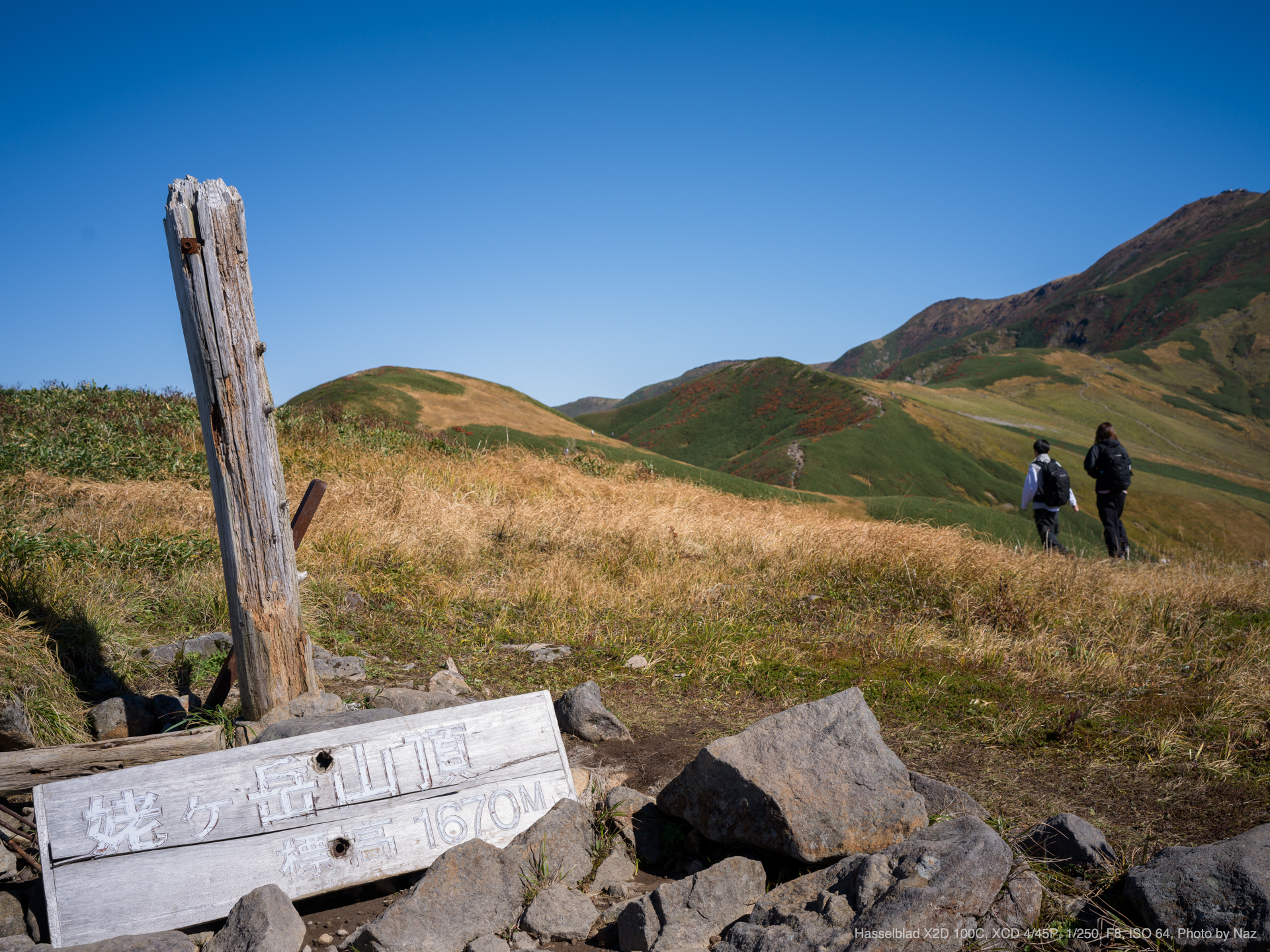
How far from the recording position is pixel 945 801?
3.32 m

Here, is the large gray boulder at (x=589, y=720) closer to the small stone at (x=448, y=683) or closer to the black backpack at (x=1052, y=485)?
the small stone at (x=448, y=683)

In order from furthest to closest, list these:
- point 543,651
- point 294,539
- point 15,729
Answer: point 543,651, point 294,539, point 15,729

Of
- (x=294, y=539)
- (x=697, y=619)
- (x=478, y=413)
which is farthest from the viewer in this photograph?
(x=478, y=413)

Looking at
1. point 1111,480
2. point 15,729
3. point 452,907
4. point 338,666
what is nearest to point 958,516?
point 1111,480

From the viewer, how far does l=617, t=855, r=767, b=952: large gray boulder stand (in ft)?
8.70

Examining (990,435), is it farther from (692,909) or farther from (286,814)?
(286,814)

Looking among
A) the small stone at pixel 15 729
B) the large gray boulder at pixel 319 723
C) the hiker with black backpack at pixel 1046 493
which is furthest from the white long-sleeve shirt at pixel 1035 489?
the small stone at pixel 15 729

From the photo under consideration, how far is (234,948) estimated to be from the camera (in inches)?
104

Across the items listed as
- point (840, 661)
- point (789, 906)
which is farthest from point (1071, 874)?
point (840, 661)

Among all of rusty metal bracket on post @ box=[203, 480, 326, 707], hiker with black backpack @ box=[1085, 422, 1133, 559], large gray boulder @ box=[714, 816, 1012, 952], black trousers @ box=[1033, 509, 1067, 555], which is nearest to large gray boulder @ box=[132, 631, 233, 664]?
rusty metal bracket on post @ box=[203, 480, 326, 707]

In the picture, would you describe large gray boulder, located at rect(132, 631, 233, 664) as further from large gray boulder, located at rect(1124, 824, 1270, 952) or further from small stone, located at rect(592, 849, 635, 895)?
large gray boulder, located at rect(1124, 824, 1270, 952)

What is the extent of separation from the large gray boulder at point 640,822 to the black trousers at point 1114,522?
9.65 meters

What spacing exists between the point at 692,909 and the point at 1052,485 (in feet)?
31.1

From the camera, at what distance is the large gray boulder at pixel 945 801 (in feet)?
10.7
